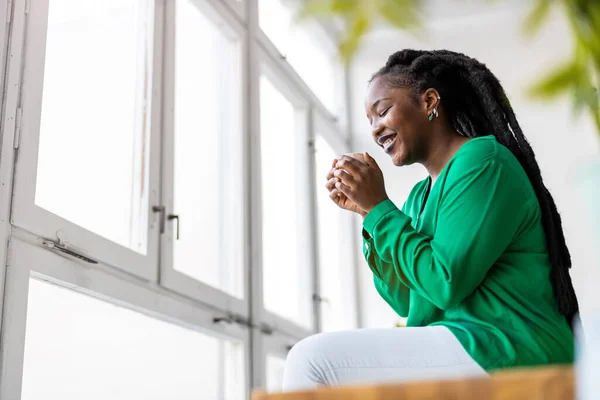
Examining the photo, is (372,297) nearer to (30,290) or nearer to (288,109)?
(288,109)

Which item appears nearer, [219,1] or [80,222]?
[80,222]

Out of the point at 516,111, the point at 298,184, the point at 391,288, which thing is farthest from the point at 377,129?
the point at 516,111

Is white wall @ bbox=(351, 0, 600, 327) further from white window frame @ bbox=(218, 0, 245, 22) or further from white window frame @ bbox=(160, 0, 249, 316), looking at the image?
white window frame @ bbox=(160, 0, 249, 316)

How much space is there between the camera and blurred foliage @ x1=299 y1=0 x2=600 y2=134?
42 cm

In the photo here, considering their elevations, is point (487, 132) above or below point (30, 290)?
above

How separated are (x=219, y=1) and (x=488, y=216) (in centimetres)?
215

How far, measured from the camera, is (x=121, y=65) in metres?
2.43

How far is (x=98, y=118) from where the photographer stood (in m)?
2.30

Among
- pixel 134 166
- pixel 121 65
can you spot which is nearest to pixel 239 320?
pixel 134 166

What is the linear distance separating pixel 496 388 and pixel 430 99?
36.9 inches

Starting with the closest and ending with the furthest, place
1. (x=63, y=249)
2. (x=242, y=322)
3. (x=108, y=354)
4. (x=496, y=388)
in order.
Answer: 1. (x=496, y=388)
2. (x=63, y=249)
3. (x=108, y=354)
4. (x=242, y=322)

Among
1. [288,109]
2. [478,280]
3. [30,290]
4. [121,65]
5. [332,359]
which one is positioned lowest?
[332,359]

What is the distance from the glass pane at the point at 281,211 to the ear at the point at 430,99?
5.99 feet

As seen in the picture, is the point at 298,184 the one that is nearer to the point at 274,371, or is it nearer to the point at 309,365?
the point at 274,371
